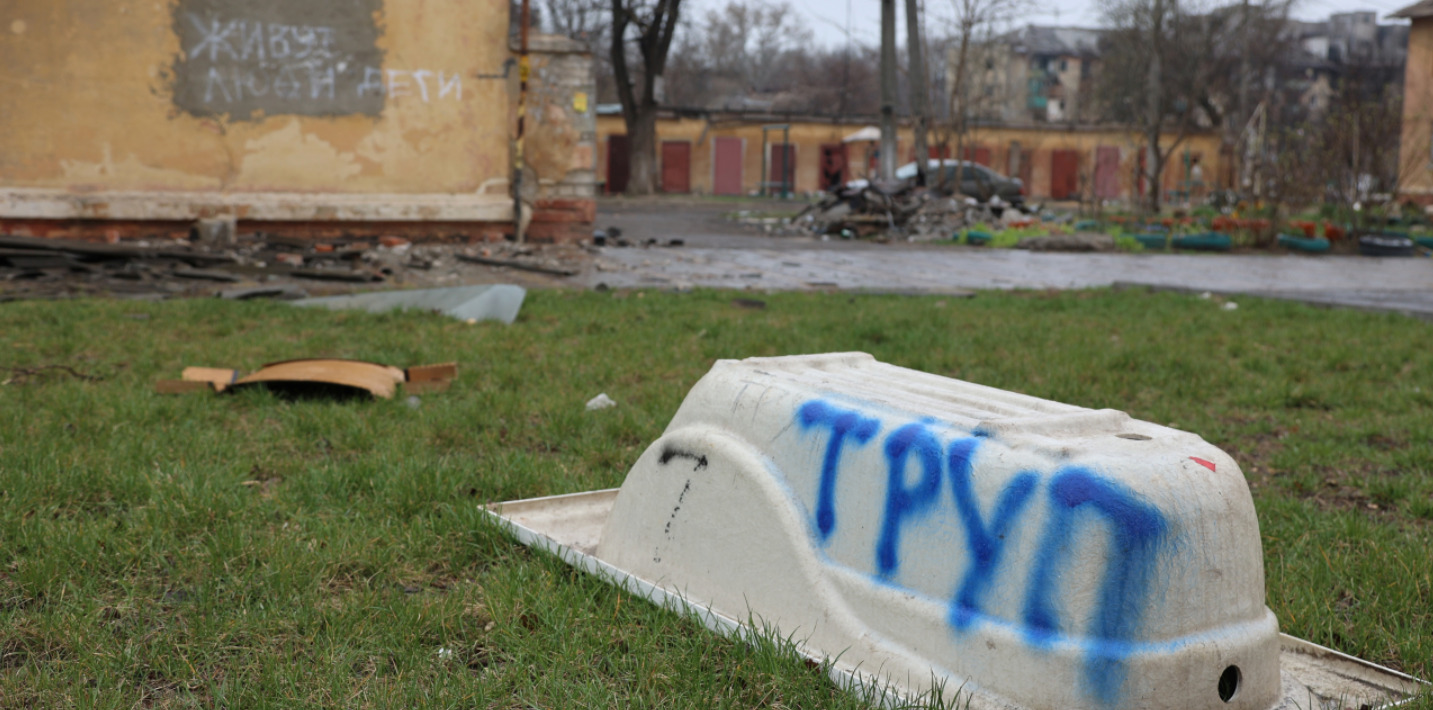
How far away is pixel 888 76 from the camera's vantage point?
69.8ft

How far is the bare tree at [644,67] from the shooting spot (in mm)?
29125

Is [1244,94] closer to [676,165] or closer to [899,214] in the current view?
[676,165]

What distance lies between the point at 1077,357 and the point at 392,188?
8.24 m

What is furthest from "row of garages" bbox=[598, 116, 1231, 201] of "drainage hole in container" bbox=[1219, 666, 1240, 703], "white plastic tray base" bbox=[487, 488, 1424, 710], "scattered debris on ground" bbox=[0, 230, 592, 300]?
"drainage hole in container" bbox=[1219, 666, 1240, 703]

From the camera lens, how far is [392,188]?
11609mm

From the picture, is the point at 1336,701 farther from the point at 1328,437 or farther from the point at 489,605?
the point at 1328,437

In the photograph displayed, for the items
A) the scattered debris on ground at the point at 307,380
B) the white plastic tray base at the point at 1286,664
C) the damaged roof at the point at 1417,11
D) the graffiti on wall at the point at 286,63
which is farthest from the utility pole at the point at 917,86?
the white plastic tray base at the point at 1286,664

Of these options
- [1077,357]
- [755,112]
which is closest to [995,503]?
[1077,357]

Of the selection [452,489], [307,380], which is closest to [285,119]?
[307,380]

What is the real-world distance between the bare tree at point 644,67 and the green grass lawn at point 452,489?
2414 cm

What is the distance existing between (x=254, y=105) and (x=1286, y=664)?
1104 cm

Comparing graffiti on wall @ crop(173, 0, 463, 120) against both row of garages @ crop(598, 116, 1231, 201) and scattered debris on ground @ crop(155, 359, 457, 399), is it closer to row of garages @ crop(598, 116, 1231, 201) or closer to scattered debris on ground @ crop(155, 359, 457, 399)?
scattered debris on ground @ crop(155, 359, 457, 399)

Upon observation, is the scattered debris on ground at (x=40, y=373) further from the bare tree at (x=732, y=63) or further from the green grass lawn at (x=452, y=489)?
the bare tree at (x=732, y=63)

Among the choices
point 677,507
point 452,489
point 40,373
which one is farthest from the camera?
point 40,373
